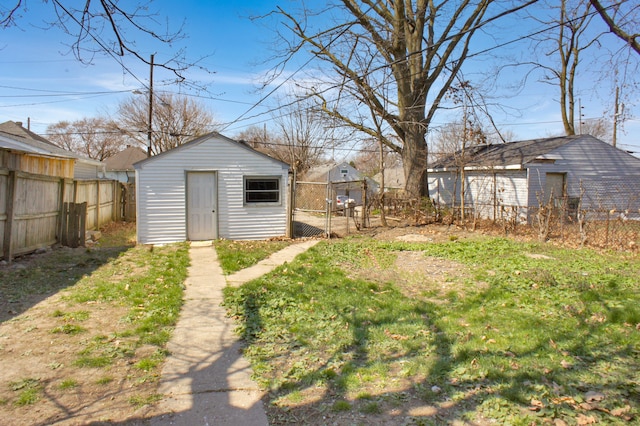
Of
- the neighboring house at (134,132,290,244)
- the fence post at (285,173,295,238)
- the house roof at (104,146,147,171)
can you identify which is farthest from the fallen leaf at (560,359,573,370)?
the house roof at (104,146,147,171)

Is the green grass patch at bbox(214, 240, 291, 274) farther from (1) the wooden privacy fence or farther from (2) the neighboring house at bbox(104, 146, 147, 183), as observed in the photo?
(2) the neighboring house at bbox(104, 146, 147, 183)

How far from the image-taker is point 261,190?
12.7m

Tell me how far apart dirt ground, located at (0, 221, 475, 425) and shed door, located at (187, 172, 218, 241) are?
4.40 metres

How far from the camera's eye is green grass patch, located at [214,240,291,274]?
8.82m

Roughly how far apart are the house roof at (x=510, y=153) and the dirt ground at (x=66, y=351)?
11205 millimetres

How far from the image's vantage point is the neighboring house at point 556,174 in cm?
1680

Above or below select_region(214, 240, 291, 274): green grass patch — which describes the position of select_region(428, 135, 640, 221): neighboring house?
above

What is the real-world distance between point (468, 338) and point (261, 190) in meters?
9.17

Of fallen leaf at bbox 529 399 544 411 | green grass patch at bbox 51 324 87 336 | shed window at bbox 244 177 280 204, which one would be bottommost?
green grass patch at bbox 51 324 87 336

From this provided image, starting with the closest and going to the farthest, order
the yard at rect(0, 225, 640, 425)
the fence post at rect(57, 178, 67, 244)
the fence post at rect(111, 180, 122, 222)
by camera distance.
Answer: the yard at rect(0, 225, 640, 425), the fence post at rect(57, 178, 67, 244), the fence post at rect(111, 180, 122, 222)

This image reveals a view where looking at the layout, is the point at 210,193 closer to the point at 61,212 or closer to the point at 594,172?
the point at 61,212

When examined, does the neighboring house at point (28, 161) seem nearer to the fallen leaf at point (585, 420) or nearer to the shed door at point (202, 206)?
the shed door at point (202, 206)

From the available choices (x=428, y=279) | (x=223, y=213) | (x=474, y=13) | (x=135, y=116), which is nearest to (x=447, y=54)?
(x=474, y=13)

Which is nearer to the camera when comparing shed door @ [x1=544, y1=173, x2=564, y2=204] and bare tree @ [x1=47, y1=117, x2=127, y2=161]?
shed door @ [x1=544, y1=173, x2=564, y2=204]
